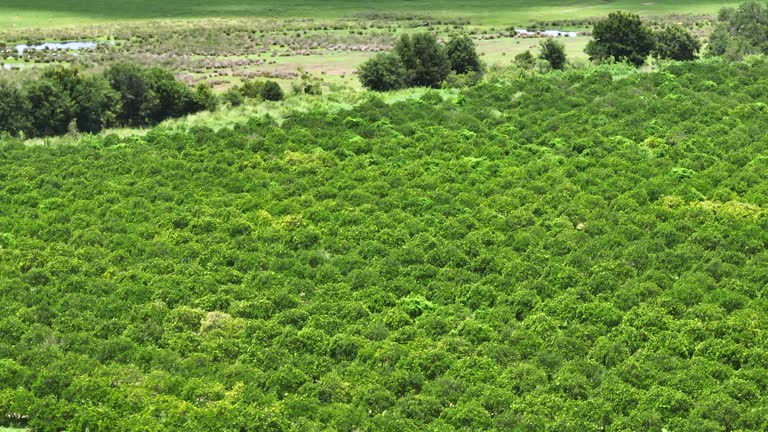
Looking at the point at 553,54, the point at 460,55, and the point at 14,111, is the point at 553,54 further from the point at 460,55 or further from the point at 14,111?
the point at 14,111

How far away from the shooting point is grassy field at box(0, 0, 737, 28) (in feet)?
551

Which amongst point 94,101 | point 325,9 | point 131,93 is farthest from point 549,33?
point 94,101

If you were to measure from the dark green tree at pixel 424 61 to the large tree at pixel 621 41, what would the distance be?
18221mm

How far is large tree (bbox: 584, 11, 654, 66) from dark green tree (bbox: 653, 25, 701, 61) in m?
4.80

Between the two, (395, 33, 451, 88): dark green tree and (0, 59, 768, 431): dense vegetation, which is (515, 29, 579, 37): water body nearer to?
(395, 33, 451, 88): dark green tree

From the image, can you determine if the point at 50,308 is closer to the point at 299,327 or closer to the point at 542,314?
the point at 299,327

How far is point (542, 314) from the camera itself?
132 ft

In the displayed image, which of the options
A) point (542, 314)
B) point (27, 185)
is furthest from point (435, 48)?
point (542, 314)

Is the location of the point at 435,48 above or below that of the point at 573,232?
above

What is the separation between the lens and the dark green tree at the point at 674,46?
110 meters

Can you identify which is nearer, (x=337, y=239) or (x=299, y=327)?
(x=299, y=327)

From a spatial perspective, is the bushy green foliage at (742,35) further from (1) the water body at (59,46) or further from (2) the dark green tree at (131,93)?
(1) the water body at (59,46)

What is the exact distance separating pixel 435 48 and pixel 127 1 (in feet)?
353

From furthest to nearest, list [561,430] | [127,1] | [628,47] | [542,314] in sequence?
[127,1] → [628,47] → [542,314] → [561,430]
